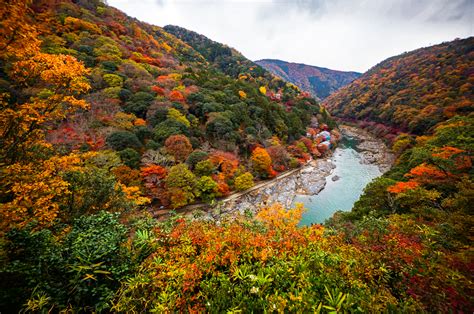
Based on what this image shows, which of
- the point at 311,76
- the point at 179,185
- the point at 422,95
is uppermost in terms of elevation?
the point at 311,76

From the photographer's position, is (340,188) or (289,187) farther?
(340,188)

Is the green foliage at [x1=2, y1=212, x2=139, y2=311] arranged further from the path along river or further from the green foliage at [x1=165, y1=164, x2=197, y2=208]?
the path along river

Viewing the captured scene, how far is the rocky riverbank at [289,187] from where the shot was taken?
739 inches

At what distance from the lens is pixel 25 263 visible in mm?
3150

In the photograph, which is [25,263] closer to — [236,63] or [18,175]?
[18,175]

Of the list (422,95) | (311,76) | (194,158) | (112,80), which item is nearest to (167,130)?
(194,158)

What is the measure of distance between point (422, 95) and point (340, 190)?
45.7m

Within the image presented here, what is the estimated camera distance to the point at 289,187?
24.9 m

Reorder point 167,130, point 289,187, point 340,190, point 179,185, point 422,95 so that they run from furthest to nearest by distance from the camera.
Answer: point 422,95 < point 340,190 < point 289,187 < point 167,130 < point 179,185

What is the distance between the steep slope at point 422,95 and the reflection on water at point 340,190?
597 inches

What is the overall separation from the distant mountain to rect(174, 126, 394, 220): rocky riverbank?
13265cm

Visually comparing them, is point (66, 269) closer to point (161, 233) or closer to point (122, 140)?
point (161, 233)

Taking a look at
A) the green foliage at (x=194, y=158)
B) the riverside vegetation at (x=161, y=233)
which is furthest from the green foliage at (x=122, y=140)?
the green foliage at (x=194, y=158)

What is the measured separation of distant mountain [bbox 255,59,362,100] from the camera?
159250 millimetres
